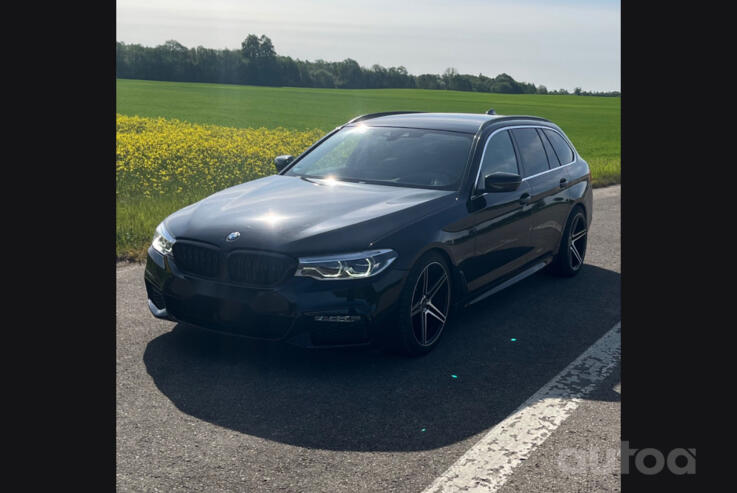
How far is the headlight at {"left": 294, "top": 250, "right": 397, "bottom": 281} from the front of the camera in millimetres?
4820

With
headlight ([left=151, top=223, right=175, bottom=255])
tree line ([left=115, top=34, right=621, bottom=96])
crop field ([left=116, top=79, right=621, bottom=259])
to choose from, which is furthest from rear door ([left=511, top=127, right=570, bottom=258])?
tree line ([left=115, top=34, right=621, bottom=96])

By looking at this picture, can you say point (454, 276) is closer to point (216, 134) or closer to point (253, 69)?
point (216, 134)

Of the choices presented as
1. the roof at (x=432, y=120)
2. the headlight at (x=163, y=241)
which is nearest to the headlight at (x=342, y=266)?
the headlight at (x=163, y=241)

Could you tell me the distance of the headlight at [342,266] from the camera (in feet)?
15.8

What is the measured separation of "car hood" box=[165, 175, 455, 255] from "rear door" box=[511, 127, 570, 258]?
139 centimetres

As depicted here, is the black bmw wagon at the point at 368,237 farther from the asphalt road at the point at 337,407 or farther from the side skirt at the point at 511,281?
the asphalt road at the point at 337,407

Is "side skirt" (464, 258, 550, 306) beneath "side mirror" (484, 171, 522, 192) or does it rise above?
beneath

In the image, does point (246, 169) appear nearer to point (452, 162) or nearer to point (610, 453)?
point (452, 162)

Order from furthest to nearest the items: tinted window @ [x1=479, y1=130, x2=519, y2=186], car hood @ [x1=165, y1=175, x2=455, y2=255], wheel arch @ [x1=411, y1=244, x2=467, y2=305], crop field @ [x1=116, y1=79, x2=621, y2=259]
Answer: crop field @ [x1=116, y1=79, x2=621, y2=259]
tinted window @ [x1=479, y1=130, x2=519, y2=186]
wheel arch @ [x1=411, y1=244, x2=467, y2=305]
car hood @ [x1=165, y1=175, x2=455, y2=255]

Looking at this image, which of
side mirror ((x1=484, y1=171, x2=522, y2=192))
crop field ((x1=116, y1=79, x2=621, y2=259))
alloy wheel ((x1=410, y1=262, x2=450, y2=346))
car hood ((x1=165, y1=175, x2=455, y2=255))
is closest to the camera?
car hood ((x1=165, y1=175, x2=455, y2=255))

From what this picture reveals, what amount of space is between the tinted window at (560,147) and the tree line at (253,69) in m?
50.4

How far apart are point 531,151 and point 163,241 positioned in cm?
343

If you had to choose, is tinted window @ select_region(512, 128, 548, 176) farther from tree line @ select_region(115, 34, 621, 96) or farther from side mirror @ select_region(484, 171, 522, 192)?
tree line @ select_region(115, 34, 621, 96)
